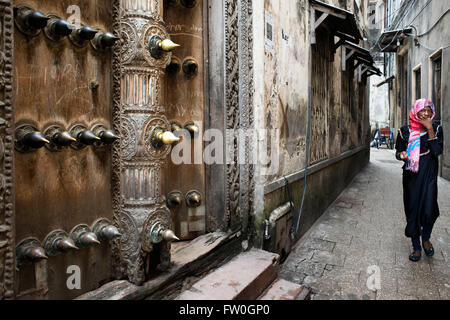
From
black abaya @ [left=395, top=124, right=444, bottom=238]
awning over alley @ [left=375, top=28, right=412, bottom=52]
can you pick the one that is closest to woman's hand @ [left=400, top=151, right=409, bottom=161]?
black abaya @ [left=395, top=124, right=444, bottom=238]

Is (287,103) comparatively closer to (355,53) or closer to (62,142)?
(62,142)

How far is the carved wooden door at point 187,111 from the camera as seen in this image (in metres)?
3.04

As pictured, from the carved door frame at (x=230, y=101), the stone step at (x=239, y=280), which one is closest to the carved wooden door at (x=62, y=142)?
the stone step at (x=239, y=280)

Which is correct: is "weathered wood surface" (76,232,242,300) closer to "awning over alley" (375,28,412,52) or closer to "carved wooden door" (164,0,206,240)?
"carved wooden door" (164,0,206,240)

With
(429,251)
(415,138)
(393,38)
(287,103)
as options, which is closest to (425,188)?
(415,138)

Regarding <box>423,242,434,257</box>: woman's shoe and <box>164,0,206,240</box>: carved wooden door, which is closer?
<box>164,0,206,240</box>: carved wooden door

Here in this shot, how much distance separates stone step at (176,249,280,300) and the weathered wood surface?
9 cm

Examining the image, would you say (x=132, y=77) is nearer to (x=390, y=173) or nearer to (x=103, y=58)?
(x=103, y=58)

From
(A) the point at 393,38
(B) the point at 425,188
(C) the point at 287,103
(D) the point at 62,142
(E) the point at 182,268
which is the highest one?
(A) the point at 393,38

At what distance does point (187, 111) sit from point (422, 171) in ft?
9.42

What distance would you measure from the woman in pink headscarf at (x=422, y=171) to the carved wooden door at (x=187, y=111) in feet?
8.48

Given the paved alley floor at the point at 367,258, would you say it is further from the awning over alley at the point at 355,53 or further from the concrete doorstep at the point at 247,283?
the awning over alley at the point at 355,53

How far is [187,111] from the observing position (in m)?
3.12

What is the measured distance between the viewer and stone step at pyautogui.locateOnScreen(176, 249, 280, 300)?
2.43m
